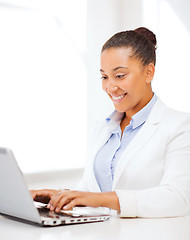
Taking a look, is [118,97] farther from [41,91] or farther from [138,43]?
[41,91]

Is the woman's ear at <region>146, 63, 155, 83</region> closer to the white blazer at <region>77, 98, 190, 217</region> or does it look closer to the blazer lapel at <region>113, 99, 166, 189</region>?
the white blazer at <region>77, 98, 190, 217</region>

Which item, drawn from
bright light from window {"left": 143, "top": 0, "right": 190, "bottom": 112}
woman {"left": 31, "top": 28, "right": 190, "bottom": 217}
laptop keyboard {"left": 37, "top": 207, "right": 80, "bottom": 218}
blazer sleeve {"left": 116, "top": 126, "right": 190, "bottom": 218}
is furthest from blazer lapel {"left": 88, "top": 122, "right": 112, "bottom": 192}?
bright light from window {"left": 143, "top": 0, "right": 190, "bottom": 112}

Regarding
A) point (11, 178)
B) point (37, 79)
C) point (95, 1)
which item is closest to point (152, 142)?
point (11, 178)

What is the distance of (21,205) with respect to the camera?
48.9 inches

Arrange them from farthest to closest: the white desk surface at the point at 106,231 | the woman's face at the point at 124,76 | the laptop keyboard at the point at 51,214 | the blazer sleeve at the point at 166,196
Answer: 1. the woman's face at the point at 124,76
2. the blazer sleeve at the point at 166,196
3. the laptop keyboard at the point at 51,214
4. the white desk surface at the point at 106,231

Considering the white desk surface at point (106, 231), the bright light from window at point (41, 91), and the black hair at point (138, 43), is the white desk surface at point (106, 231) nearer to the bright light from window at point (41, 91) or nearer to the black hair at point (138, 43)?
the black hair at point (138, 43)

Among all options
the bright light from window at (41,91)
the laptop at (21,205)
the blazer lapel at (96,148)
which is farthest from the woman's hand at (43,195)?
the bright light from window at (41,91)

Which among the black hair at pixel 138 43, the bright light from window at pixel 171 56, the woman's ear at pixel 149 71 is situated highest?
the bright light from window at pixel 171 56

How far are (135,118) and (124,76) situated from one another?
206mm

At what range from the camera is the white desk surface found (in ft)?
3.75

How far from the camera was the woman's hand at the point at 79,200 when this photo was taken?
4.41ft

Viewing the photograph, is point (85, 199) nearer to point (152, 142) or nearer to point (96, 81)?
point (152, 142)

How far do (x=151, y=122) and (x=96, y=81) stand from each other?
2.59 metres

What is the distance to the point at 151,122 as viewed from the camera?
1.80 m
